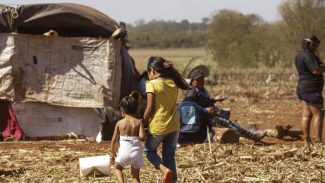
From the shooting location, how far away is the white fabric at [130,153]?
7246 millimetres

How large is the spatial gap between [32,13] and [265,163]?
5.18 meters

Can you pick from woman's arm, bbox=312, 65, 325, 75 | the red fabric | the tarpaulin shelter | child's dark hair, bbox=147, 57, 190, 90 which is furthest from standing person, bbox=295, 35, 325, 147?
the red fabric

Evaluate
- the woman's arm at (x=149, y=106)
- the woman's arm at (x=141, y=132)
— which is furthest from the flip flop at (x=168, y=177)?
the woman's arm at (x=149, y=106)

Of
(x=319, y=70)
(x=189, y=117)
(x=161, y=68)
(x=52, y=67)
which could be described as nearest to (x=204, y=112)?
(x=189, y=117)

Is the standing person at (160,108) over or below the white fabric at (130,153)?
over

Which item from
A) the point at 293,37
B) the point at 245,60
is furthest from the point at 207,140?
the point at 245,60

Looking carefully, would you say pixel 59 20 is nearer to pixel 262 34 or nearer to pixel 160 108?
pixel 160 108

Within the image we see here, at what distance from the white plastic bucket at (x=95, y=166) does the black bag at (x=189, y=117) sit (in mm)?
2503

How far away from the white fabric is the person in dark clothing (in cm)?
350

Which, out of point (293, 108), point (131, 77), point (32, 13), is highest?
point (32, 13)

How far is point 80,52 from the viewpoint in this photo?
1245 cm

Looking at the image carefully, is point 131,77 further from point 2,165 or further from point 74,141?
point 2,165

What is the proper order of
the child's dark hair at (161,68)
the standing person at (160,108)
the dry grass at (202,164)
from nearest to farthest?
the standing person at (160,108) < the child's dark hair at (161,68) < the dry grass at (202,164)

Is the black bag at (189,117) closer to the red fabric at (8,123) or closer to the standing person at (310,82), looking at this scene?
the standing person at (310,82)
